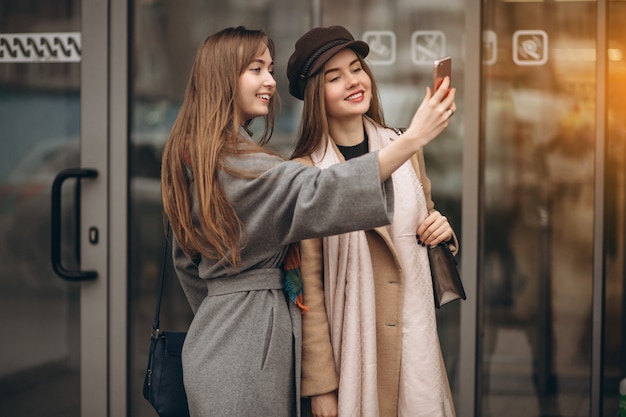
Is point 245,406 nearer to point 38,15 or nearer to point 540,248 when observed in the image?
point 540,248

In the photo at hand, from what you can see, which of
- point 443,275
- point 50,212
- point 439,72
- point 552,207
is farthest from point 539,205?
point 50,212

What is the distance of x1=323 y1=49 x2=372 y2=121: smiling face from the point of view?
242 centimetres


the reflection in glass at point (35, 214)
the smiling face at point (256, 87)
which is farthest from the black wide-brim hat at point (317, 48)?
the reflection in glass at point (35, 214)

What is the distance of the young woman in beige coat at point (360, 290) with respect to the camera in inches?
91.6

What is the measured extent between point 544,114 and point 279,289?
6.13ft

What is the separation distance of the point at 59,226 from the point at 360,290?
193cm

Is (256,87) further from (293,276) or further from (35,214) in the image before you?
(35,214)

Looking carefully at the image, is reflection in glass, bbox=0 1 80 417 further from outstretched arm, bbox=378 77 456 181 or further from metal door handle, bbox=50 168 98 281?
outstretched arm, bbox=378 77 456 181

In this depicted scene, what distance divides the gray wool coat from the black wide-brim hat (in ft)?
1.20

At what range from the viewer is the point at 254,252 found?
2.25m

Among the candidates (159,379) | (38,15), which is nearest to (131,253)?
(38,15)

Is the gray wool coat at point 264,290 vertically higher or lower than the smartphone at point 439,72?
lower

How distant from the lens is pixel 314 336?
232 cm

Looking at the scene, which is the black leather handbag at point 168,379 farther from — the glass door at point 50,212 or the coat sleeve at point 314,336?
the glass door at point 50,212
